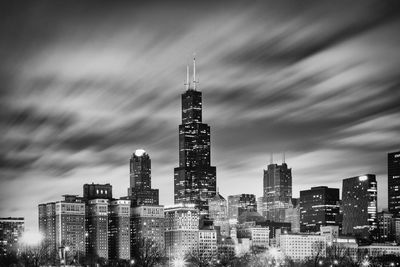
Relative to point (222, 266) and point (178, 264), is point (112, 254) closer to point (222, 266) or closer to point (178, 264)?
point (178, 264)

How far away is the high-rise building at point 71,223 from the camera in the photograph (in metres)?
186

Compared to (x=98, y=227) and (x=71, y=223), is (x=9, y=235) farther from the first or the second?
(x=98, y=227)

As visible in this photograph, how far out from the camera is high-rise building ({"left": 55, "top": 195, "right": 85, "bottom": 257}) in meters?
186

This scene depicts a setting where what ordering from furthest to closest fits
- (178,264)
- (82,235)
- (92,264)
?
(82,235)
(178,264)
(92,264)

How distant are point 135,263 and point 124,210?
150 feet

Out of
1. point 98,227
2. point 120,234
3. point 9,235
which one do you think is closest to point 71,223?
point 98,227

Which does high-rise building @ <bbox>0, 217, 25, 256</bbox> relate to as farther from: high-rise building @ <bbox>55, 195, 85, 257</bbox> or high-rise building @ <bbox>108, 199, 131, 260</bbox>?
high-rise building @ <bbox>108, 199, 131, 260</bbox>

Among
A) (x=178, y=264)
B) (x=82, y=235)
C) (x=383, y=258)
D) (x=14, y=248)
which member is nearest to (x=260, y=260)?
(x=178, y=264)

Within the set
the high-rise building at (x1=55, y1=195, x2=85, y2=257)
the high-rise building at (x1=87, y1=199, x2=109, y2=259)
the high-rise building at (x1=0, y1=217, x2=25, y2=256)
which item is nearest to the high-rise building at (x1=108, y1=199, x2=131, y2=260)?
the high-rise building at (x1=87, y1=199, x2=109, y2=259)

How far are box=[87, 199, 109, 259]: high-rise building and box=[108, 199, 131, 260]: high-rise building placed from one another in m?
3.59

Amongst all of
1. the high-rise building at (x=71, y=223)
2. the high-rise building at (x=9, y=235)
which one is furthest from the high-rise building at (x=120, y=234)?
the high-rise building at (x=9, y=235)

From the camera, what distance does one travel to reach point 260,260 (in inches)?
7067

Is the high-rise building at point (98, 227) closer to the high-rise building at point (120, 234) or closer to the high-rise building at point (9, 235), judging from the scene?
the high-rise building at point (120, 234)

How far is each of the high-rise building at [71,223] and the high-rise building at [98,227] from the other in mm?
2806
